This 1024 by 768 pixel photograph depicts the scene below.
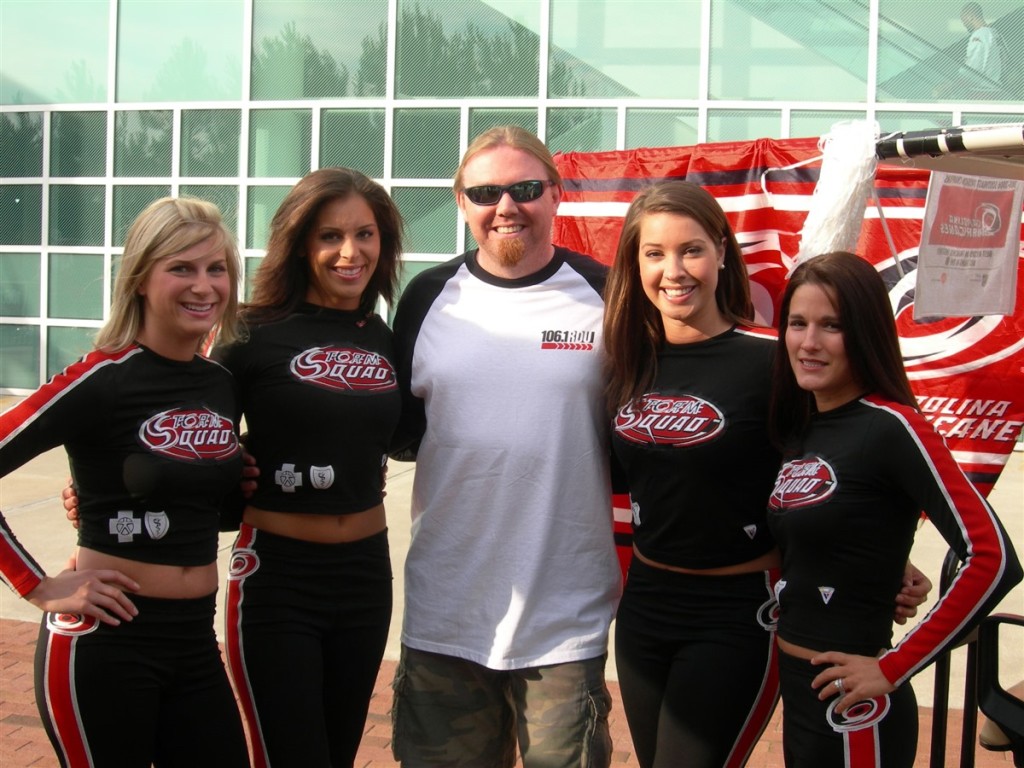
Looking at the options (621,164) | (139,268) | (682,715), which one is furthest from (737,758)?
(621,164)

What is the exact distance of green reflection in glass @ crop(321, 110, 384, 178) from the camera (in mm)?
12000

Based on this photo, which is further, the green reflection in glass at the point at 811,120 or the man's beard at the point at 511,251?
the green reflection in glass at the point at 811,120

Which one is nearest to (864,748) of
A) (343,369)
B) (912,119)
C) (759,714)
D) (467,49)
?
(759,714)

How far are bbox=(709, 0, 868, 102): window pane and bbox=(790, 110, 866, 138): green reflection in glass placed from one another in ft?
0.49

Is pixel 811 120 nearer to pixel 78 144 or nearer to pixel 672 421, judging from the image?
pixel 78 144

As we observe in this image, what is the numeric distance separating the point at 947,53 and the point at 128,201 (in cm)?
891

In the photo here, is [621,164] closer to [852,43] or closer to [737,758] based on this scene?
[737,758]

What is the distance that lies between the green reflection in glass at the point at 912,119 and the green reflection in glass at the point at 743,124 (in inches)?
38.2

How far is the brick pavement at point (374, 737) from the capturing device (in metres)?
4.16

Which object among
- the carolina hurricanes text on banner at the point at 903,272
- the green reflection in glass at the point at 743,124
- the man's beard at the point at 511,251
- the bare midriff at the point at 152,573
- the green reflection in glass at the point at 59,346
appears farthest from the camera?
the green reflection in glass at the point at 59,346

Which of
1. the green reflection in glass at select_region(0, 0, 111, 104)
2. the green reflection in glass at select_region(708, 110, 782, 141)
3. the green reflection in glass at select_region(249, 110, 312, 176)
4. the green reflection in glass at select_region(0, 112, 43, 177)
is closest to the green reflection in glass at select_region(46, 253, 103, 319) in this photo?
the green reflection in glass at select_region(0, 112, 43, 177)

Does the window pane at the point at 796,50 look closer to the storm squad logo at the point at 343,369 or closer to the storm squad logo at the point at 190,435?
the storm squad logo at the point at 343,369

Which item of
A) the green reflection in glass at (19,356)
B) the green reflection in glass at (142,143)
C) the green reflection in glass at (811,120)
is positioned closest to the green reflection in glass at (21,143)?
the green reflection in glass at (142,143)

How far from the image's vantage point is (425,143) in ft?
39.0
